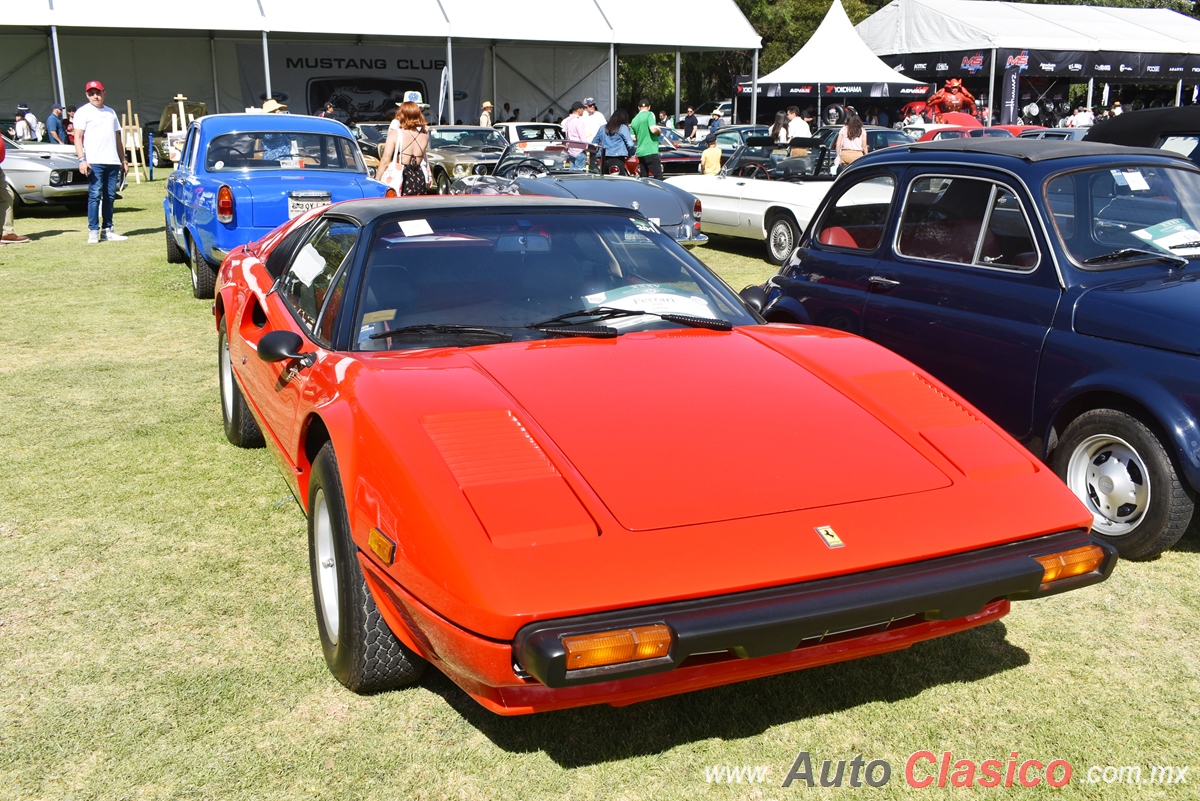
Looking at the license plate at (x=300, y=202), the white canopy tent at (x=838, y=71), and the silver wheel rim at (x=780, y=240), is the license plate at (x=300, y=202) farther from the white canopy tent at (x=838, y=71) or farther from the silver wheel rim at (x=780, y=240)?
the white canopy tent at (x=838, y=71)

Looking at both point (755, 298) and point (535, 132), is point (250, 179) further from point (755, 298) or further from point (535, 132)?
point (535, 132)

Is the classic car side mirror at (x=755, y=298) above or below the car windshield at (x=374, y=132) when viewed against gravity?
below

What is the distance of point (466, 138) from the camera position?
17859 mm

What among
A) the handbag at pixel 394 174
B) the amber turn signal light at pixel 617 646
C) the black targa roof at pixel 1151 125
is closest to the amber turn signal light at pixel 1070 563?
the amber turn signal light at pixel 617 646

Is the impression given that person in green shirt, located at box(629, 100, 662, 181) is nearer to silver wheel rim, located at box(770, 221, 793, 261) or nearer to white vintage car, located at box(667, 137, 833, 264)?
white vintage car, located at box(667, 137, 833, 264)

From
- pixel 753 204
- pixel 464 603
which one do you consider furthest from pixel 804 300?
pixel 753 204

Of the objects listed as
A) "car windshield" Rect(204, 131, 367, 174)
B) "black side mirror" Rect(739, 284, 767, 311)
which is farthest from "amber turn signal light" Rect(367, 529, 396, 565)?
"car windshield" Rect(204, 131, 367, 174)

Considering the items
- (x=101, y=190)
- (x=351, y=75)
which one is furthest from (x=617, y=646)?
(x=351, y=75)

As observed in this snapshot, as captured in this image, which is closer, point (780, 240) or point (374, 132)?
point (780, 240)

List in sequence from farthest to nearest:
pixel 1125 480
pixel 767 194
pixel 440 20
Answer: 1. pixel 440 20
2. pixel 767 194
3. pixel 1125 480

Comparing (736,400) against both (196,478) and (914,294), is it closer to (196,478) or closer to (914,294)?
(914,294)

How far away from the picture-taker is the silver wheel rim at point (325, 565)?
9.94ft

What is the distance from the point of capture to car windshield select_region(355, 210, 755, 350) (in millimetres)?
3371

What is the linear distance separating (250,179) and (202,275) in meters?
1.03
